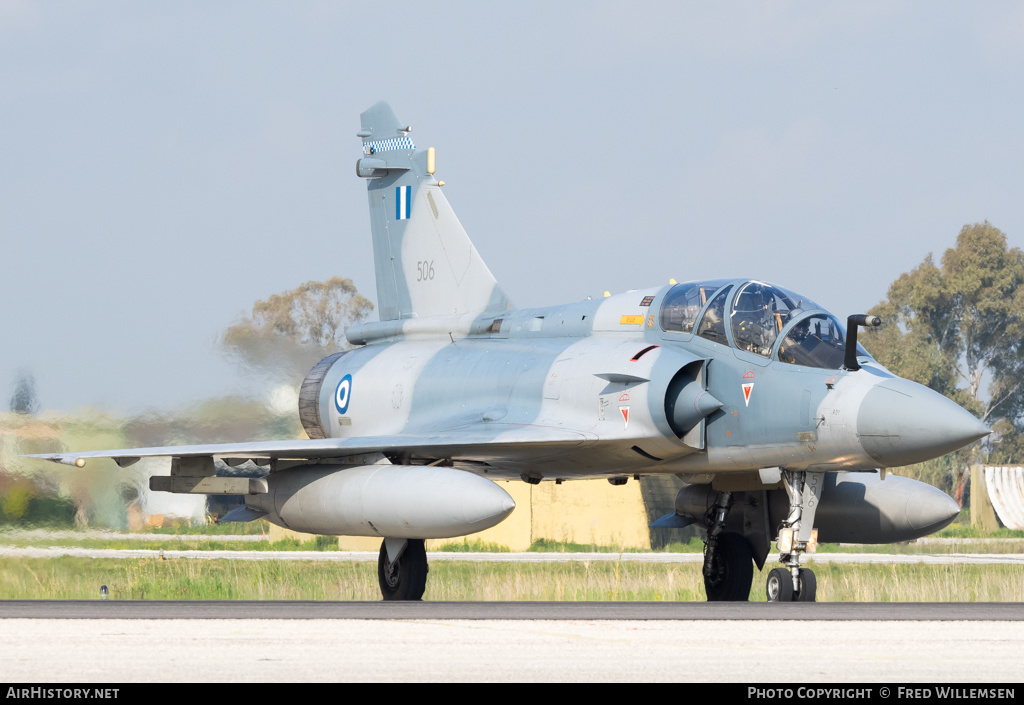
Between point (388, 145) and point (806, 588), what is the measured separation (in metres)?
8.41

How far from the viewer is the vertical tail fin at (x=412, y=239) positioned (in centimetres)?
1567

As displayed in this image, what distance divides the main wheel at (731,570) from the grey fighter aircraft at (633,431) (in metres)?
0.02

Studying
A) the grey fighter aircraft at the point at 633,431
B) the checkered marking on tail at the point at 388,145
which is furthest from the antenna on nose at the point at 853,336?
the checkered marking on tail at the point at 388,145

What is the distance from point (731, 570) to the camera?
13.4m

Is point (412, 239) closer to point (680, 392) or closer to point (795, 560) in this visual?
point (680, 392)

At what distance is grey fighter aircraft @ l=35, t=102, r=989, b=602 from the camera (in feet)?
36.0

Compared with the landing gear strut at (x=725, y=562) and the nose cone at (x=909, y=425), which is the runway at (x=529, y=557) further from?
the nose cone at (x=909, y=425)

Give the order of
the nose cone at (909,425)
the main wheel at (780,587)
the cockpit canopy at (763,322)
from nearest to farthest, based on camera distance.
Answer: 1. the nose cone at (909,425)
2. the main wheel at (780,587)
3. the cockpit canopy at (763,322)

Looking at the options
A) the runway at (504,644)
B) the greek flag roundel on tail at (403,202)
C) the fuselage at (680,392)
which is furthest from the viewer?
the greek flag roundel on tail at (403,202)

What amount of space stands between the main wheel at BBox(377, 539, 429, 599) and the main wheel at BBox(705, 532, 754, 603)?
2.87 metres

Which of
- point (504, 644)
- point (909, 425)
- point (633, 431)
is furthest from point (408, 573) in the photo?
point (504, 644)

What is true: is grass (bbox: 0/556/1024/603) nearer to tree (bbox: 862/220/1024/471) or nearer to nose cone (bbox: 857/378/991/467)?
nose cone (bbox: 857/378/991/467)

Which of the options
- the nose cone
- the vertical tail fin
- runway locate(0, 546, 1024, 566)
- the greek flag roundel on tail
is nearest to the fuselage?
the nose cone
